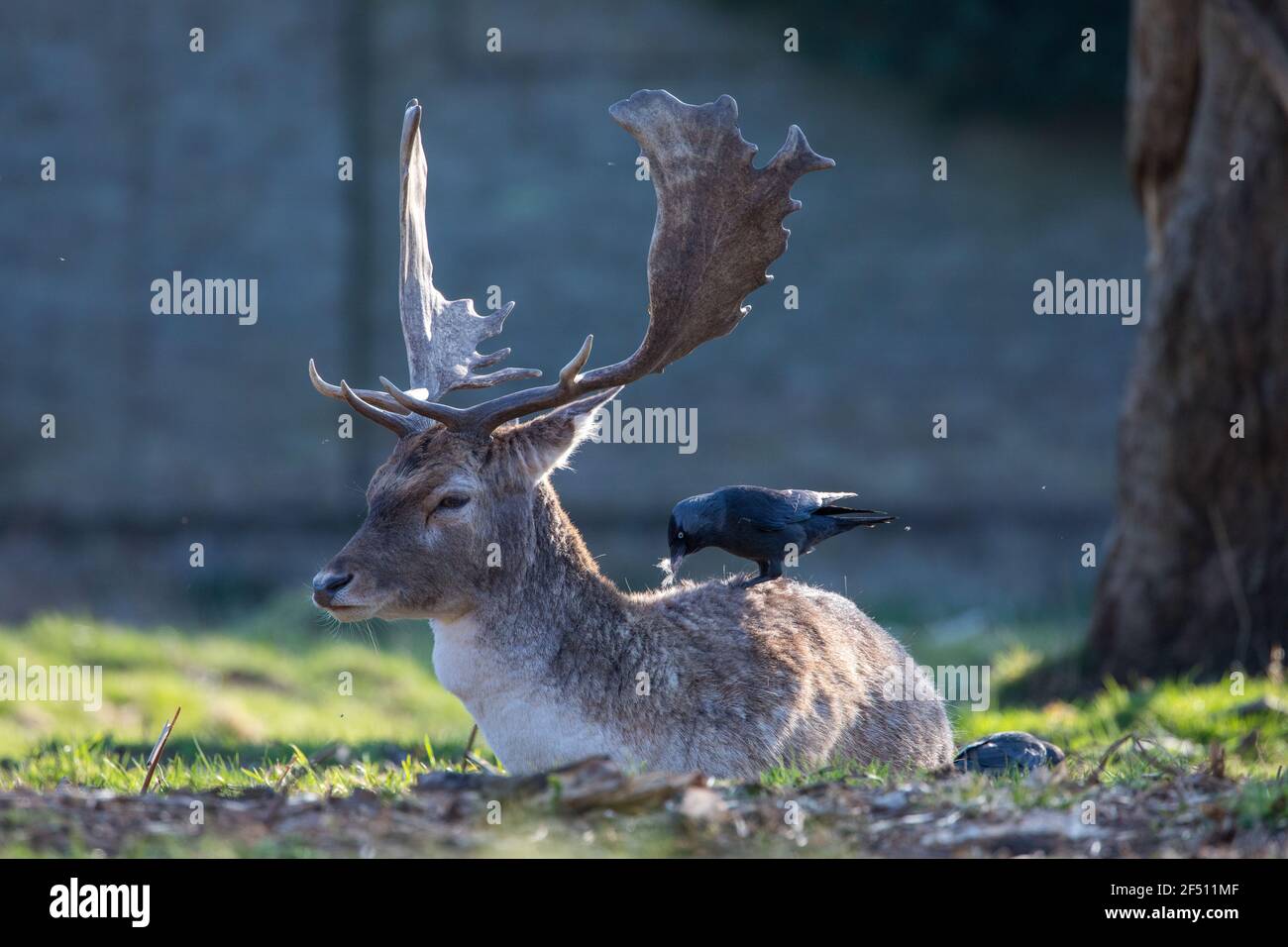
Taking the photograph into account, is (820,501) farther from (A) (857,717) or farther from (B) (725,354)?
(B) (725,354)

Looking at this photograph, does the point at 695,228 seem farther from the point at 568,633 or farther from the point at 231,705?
the point at 231,705

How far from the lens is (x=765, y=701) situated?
6.34 m

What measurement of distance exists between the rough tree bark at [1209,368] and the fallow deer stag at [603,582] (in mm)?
3927

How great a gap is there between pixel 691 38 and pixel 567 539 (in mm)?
11200

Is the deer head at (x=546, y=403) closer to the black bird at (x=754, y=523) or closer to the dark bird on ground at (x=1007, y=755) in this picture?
the black bird at (x=754, y=523)

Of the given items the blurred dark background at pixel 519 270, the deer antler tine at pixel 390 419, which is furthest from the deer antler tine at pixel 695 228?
the blurred dark background at pixel 519 270

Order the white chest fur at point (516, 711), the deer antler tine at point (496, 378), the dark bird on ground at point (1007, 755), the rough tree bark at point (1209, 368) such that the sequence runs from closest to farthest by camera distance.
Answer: the white chest fur at point (516, 711)
the dark bird on ground at point (1007, 755)
the deer antler tine at point (496, 378)
the rough tree bark at point (1209, 368)

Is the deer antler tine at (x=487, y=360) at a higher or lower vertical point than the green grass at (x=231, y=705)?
higher

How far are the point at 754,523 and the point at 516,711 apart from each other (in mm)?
1160

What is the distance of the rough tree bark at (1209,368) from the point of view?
32.1 feet

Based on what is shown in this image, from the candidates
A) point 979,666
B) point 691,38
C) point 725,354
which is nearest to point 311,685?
point 979,666

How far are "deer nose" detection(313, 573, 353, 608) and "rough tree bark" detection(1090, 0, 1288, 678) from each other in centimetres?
592

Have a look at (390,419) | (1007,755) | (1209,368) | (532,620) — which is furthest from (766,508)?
(1209,368)

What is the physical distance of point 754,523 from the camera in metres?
6.46
